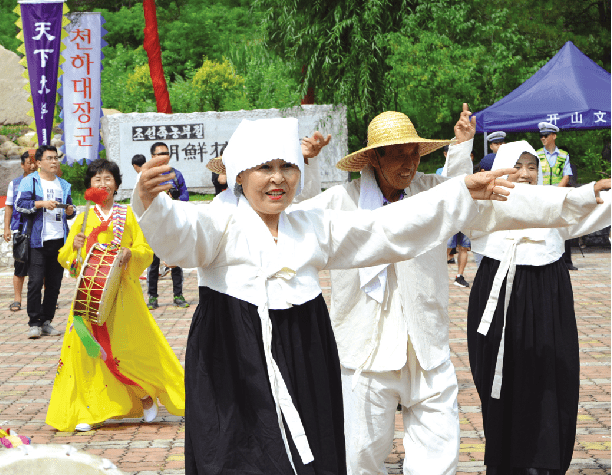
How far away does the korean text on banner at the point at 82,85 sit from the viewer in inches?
563

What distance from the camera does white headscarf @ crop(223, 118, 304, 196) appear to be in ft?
9.68

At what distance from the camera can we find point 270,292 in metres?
2.90

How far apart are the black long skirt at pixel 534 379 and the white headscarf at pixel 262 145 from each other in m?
1.83

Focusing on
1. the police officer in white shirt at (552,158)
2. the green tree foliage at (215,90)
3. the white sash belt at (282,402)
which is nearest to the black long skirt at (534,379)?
the white sash belt at (282,402)

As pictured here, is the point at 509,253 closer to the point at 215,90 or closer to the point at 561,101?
the point at 561,101

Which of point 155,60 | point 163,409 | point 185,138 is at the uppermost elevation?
point 155,60

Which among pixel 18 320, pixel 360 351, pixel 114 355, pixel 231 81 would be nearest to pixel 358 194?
pixel 360 351

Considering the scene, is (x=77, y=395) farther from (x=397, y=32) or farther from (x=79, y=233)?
(x=397, y=32)

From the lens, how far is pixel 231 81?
19.9 m

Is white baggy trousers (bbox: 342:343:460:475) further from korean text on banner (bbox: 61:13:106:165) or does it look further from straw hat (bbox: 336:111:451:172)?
korean text on banner (bbox: 61:13:106:165)

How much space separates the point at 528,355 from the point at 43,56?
407 inches

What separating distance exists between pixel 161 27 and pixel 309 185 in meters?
25.4

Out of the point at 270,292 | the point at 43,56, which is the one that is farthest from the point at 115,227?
the point at 43,56

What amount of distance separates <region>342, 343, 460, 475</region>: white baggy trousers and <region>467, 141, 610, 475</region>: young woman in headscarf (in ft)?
1.77
